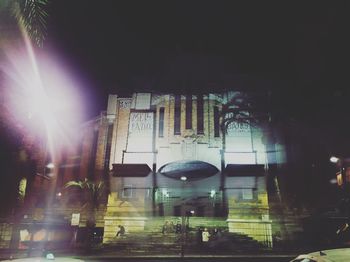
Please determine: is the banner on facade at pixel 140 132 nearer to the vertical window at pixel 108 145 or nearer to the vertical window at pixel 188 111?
the vertical window at pixel 108 145

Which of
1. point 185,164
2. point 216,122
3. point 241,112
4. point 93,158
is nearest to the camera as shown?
point 185,164

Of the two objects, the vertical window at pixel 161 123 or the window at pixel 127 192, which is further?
the vertical window at pixel 161 123

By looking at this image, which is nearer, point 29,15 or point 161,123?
point 29,15

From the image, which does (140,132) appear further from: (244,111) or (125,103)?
(244,111)

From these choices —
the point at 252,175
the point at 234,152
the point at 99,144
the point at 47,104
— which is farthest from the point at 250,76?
the point at 47,104

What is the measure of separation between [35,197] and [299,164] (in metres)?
24.8

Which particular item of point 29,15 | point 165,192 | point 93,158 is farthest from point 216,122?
point 29,15

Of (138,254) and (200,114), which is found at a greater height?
(200,114)

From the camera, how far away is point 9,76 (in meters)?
14.9

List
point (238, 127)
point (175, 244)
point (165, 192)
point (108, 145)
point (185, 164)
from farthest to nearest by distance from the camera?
point (108, 145), point (238, 127), point (165, 192), point (185, 164), point (175, 244)

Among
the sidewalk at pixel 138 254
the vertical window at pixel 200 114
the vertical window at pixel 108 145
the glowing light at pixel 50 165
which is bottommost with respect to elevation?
the sidewalk at pixel 138 254

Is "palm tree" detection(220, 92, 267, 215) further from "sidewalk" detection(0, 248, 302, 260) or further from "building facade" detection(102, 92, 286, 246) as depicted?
"sidewalk" detection(0, 248, 302, 260)

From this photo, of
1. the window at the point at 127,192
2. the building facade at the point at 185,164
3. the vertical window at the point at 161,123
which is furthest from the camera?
the vertical window at the point at 161,123

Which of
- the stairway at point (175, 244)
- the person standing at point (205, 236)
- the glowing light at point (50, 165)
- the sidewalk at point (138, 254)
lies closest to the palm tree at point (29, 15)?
the sidewalk at point (138, 254)
